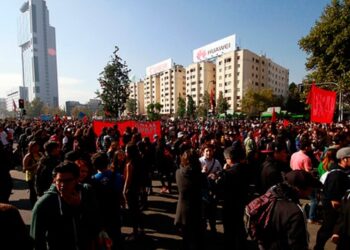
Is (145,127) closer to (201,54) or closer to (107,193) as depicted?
(107,193)

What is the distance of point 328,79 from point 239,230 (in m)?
22.9

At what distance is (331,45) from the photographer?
21203mm

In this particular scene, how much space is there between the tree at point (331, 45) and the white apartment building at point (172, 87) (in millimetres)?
83606

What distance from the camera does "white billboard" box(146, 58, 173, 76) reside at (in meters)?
121

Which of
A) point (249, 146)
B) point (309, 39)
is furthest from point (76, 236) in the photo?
point (309, 39)

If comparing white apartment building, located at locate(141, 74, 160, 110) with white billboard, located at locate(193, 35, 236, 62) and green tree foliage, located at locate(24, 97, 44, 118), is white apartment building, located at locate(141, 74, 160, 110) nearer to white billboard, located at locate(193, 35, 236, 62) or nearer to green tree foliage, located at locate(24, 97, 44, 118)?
white billboard, located at locate(193, 35, 236, 62)

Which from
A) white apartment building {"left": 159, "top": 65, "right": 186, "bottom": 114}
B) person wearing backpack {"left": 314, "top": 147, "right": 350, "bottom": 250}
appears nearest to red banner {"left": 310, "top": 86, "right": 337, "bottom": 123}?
person wearing backpack {"left": 314, "top": 147, "right": 350, "bottom": 250}

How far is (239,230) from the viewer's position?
3859 mm

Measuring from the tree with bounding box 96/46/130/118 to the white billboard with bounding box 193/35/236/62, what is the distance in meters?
72.4

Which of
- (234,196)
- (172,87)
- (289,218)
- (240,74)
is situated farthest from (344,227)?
(172,87)

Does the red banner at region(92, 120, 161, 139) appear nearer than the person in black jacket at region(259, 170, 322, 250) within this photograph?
No

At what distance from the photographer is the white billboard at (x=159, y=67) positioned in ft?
397

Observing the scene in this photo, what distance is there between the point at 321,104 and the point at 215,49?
93.7 meters

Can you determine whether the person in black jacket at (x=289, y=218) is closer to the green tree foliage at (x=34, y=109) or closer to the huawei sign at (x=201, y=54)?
the huawei sign at (x=201, y=54)
